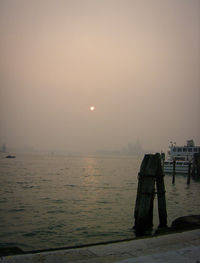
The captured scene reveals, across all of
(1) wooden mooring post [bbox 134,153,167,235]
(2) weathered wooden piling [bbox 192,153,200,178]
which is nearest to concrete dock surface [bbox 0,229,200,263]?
(1) wooden mooring post [bbox 134,153,167,235]

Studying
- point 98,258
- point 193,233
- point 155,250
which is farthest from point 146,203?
point 98,258

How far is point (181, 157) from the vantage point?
6238 cm

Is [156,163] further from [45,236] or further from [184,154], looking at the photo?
[184,154]

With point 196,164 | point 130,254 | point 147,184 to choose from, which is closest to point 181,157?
point 196,164

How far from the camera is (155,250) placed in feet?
16.3

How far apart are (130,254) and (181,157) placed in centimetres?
6098

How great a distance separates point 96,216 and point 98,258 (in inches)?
463

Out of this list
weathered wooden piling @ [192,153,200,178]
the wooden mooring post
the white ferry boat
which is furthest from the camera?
the white ferry boat

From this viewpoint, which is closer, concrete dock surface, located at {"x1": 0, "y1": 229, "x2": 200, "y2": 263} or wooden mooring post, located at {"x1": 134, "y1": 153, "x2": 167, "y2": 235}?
concrete dock surface, located at {"x1": 0, "y1": 229, "x2": 200, "y2": 263}

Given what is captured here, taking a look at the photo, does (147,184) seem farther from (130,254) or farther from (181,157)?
(181,157)

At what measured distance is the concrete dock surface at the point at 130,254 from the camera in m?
4.41

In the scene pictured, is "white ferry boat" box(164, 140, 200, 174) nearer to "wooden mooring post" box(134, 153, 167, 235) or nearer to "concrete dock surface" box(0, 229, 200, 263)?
"wooden mooring post" box(134, 153, 167, 235)

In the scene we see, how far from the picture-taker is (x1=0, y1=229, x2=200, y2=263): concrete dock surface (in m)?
4.41

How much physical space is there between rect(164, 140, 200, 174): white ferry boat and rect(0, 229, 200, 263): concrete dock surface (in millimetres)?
55354
